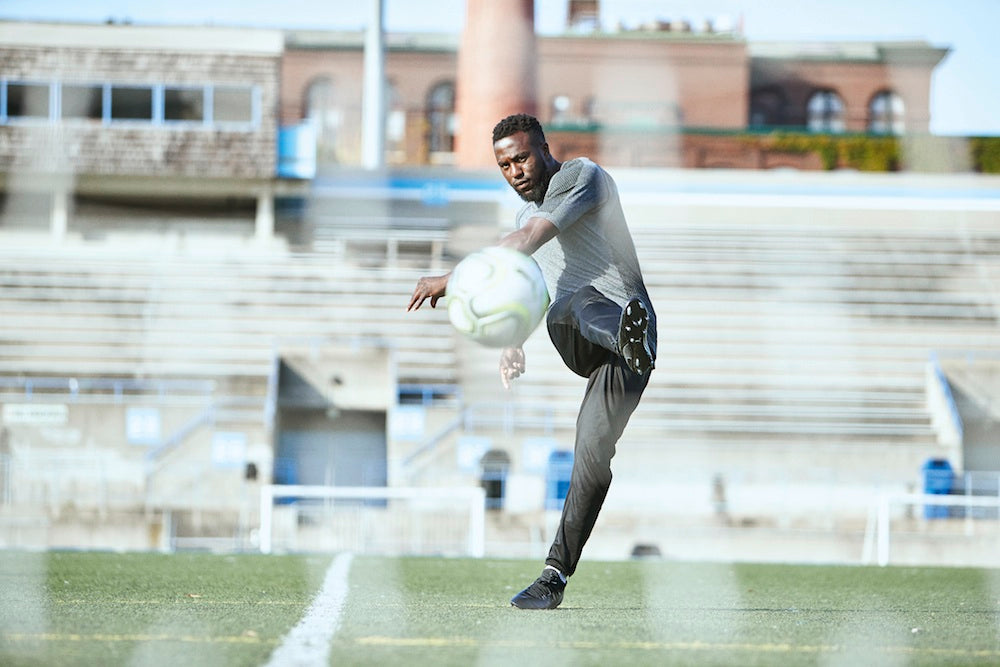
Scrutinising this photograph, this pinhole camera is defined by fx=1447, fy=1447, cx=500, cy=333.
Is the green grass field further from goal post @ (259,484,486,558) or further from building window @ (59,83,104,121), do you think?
building window @ (59,83,104,121)

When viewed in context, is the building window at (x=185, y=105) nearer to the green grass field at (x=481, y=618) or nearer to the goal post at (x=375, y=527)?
the goal post at (x=375, y=527)

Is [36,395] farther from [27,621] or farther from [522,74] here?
[27,621]

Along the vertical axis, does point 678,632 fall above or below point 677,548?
above

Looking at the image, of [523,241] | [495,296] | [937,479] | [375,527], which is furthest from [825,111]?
[495,296]

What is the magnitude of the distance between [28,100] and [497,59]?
8.56 m

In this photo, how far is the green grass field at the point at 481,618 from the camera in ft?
10.9

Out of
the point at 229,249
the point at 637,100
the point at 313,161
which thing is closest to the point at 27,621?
the point at 229,249

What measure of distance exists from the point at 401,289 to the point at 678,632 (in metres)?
17.1

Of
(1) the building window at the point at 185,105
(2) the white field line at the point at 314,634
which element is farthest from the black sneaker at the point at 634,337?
(1) the building window at the point at 185,105

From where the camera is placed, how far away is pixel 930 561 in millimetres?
14414

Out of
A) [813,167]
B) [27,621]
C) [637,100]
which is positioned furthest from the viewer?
[637,100]

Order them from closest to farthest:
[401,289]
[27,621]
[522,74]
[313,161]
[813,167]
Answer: [27,621]
[401,289]
[313,161]
[522,74]
[813,167]

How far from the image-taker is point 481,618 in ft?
13.7

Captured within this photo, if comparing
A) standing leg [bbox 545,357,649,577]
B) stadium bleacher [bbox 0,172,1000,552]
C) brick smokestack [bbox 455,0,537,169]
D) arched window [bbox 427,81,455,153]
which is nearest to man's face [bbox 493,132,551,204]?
standing leg [bbox 545,357,649,577]
